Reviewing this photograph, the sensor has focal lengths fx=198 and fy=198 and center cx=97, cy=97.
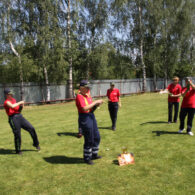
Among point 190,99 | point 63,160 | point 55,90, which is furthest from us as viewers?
point 55,90

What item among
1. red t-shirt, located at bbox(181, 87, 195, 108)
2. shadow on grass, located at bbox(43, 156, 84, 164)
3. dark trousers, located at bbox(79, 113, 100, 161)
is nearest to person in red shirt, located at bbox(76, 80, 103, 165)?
dark trousers, located at bbox(79, 113, 100, 161)

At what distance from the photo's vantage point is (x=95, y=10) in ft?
70.4

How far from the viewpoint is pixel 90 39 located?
21.8 metres

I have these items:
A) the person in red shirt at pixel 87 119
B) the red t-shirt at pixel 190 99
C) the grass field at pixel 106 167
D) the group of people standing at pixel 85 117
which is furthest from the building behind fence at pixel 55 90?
the red t-shirt at pixel 190 99

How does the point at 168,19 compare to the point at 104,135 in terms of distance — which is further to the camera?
the point at 168,19

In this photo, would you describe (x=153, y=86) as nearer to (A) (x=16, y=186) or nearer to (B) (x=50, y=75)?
(B) (x=50, y=75)

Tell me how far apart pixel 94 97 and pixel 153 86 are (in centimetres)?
1289

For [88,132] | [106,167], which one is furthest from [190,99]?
[88,132]

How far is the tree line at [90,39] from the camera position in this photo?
17.6 m

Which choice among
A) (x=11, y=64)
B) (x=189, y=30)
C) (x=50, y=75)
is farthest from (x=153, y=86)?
(x=11, y=64)

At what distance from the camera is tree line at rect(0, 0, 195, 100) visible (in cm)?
1756

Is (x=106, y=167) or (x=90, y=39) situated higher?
(x=90, y=39)

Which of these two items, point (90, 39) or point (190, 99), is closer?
point (190, 99)

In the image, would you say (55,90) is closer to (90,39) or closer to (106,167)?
(90,39)
